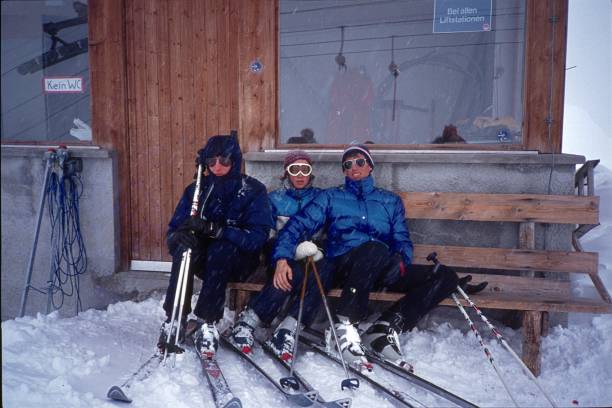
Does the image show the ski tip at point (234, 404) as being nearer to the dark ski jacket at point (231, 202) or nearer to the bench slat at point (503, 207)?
the dark ski jacket at point (231, 202)

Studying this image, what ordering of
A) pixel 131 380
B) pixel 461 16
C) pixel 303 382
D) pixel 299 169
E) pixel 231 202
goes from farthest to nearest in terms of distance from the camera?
pixel 461 16 < pixel 299 169 < pixel 231 202 < pixel 303 382 < pixel 131 380

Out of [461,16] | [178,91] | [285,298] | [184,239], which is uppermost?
[461,16]

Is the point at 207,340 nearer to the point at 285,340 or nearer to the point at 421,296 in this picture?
the point at 285,340

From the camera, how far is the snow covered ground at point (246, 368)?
9.70 feet

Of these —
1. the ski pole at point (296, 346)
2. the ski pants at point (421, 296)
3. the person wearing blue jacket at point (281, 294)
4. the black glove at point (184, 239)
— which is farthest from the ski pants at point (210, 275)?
the ski pants at point (421, 296)

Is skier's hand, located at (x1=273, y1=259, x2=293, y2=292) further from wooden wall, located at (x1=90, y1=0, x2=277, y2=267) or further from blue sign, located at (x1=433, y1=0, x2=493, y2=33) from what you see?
blue sign, located at (x1=433, y1=0, x2=493, y2=33)

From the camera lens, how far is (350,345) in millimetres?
3412

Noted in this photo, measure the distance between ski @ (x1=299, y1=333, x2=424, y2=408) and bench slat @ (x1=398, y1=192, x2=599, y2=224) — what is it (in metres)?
1.41

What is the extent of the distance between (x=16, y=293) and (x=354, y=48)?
14.7 ft

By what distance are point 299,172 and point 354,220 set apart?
64cm

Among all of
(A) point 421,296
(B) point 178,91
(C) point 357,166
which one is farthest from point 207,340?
(B) point 178,91

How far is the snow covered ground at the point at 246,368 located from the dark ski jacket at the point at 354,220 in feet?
2.79

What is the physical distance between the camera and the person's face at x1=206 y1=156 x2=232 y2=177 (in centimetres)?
395

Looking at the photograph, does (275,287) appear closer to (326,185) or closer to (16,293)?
(326,185)
